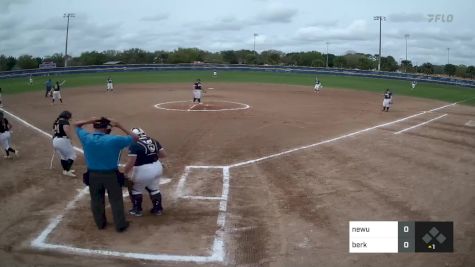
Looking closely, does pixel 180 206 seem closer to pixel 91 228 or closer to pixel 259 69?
pixel 91 228

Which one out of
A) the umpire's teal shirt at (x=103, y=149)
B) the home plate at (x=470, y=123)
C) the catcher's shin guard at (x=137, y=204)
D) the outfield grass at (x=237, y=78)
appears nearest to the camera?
the umpire's teal shirt at (x=103, y=149)

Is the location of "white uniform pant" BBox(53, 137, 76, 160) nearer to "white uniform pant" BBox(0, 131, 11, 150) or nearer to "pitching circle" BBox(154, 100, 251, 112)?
"white uniform pant" BBox(0, 131, 11, 150)

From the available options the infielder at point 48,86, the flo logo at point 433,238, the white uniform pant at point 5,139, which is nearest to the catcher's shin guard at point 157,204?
the flo logo at point 433,238

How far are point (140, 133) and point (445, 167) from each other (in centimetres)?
892

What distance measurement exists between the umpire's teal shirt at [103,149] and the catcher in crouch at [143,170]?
1.41 feet

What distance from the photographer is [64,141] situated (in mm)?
11617

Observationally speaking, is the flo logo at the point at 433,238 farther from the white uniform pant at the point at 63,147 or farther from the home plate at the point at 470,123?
the home plate at the point at 470,123

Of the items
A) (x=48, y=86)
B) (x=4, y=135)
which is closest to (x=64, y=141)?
(x=4, y=135)

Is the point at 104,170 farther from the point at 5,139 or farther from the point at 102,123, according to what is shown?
the point at 5,139

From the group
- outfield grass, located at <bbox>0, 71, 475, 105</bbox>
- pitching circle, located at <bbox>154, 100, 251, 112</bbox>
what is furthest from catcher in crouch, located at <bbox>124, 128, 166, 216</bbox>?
outfield grass, located at <bbox>0, 71, 475, 105</bbox>

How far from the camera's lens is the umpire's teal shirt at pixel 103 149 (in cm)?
780

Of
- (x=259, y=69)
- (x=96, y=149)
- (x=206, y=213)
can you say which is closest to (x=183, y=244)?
(x=206, y=213)
